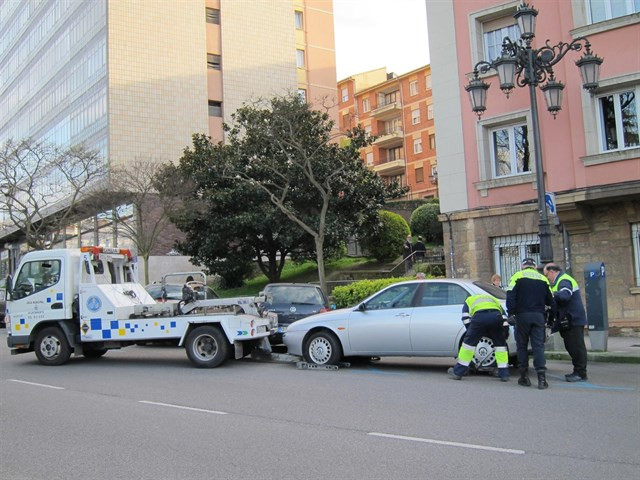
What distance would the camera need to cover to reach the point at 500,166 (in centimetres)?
1770

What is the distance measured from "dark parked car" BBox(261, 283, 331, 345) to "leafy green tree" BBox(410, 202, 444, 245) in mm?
17811

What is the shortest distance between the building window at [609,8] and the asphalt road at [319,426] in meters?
9.22

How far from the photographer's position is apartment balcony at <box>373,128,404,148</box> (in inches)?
2296

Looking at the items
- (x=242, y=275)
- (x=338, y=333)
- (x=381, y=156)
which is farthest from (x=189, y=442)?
(x=381, y=156)

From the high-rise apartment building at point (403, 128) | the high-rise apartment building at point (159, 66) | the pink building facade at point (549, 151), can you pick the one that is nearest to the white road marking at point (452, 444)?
the pink building facade at point (549, 151)

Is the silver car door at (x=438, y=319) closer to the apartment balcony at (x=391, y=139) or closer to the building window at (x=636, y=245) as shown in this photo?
the building window at (x=636, y=245)

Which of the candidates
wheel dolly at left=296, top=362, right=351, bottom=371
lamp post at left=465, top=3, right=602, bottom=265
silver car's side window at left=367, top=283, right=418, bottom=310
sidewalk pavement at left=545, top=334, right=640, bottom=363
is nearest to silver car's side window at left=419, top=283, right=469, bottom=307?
silver car's side window at left=367, top=283, right=418, bottom=310

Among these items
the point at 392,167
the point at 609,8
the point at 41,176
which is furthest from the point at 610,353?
the point at 392,167

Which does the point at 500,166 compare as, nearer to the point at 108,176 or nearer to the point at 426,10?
the point at 426,10

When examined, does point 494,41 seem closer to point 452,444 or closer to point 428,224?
point 428,224

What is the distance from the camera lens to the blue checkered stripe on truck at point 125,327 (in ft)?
38.0

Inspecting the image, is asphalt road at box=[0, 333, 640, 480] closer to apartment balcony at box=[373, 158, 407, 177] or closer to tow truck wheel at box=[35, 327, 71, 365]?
tow truck wheel at box=[35, 327, 71, 365]

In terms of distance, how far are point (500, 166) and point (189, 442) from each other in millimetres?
13746

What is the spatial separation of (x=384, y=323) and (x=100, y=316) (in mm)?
5350
